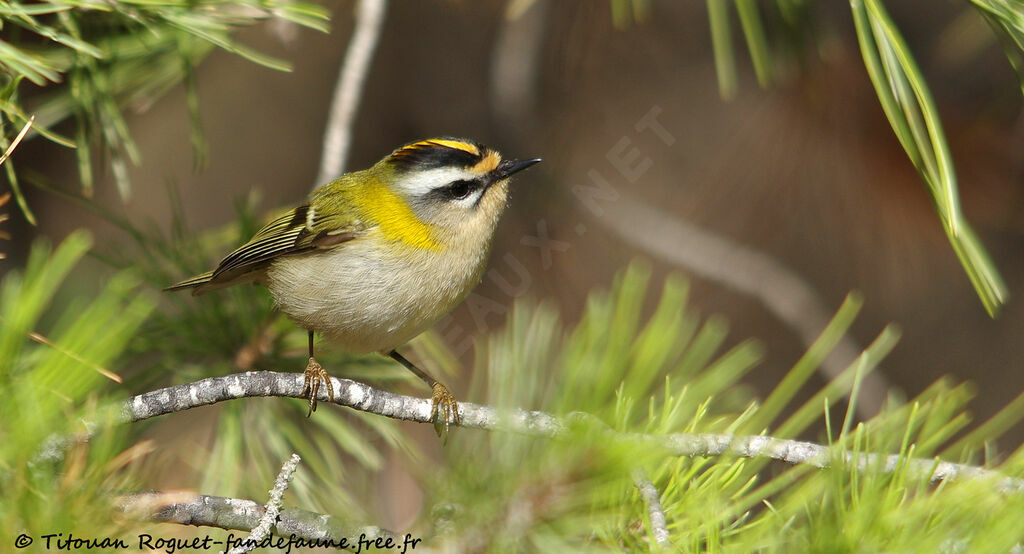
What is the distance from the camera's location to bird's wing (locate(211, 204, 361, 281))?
6.32ft

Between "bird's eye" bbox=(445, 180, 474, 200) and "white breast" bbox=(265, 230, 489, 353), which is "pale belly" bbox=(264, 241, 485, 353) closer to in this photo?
"white breast" bbox=(265, 230, 489, 353)

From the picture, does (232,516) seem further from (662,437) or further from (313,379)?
(313,379)

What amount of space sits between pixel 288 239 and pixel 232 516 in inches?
46.0

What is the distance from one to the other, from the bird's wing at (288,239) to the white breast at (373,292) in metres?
0.07

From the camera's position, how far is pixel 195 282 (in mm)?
1856

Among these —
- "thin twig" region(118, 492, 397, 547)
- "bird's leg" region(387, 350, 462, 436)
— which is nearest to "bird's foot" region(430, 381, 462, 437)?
"bird's leg" region(387, 350, 462, 436)

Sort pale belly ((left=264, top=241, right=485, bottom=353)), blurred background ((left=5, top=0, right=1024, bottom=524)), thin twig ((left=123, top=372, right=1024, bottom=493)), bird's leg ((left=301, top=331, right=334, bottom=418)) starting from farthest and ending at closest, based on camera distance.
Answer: blurred background ((left=5, top=0, right=1024, bottom=524)) < pale belly ((left=264, top=241, right=485, bottom=353)) < bird's leg ((left=301, top=331, right=334, bottom=418)) < thin twig ((left=123, top=372, right=1024, bottom=493))

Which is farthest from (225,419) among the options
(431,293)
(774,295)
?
(774,295)

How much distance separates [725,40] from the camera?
135 cm

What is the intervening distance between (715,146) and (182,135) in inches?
78.4

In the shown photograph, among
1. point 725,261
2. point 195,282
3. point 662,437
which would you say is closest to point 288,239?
Answer: point 195,282

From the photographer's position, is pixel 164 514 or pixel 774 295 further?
pixel 774 295

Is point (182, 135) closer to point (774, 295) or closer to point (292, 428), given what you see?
point (292, 428)

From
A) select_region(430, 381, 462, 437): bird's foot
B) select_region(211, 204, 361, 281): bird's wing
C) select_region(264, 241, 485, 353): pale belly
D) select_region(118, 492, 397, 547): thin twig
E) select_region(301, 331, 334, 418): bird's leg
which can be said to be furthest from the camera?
select_region(211, 204, 361, 281): bird's wing
